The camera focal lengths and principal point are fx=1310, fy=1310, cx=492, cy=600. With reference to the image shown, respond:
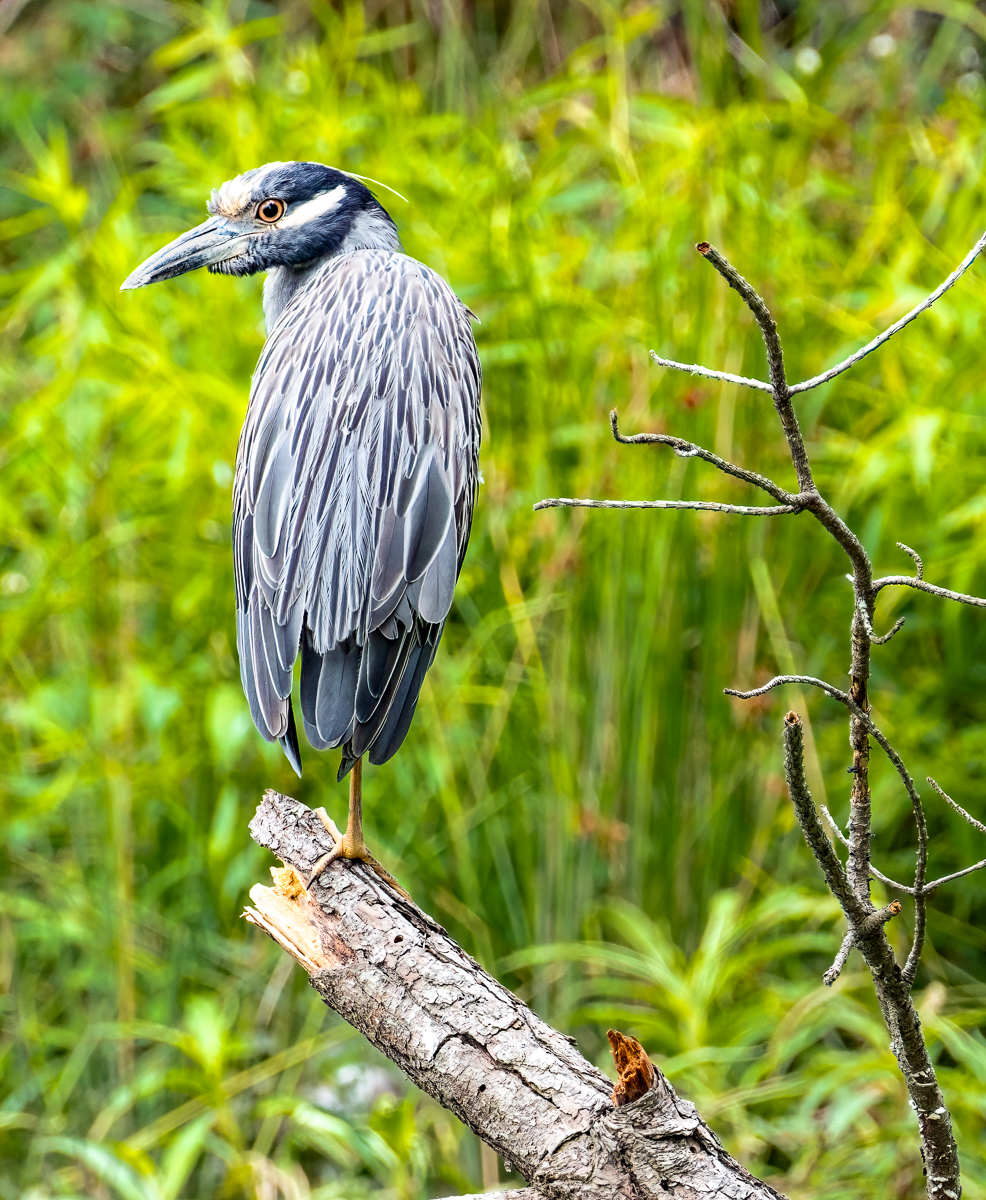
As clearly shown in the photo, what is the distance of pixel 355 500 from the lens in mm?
1818

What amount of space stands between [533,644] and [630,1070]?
1631 mm

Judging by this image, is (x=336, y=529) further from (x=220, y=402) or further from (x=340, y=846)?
(x=220, y=402)

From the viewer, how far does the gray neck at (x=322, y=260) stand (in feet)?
7.32

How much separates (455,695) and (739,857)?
2.31 ft

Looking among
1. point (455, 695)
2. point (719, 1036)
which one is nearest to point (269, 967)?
point (455, 695)

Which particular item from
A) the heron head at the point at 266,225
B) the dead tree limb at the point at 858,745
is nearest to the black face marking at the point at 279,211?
the heron head at the point at 266,225

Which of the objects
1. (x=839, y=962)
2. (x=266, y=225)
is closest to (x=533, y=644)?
(x=266, y=225)

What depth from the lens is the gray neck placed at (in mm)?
2230

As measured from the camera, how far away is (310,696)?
1.71 metres

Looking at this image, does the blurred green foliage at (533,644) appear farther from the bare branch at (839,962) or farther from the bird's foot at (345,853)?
the bare branch at (839,962)

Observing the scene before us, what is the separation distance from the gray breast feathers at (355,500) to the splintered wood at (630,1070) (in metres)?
0.57

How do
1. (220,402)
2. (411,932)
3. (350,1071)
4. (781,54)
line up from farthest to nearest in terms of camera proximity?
(781,54) → (350,1071) → (220,402) → (411,932)

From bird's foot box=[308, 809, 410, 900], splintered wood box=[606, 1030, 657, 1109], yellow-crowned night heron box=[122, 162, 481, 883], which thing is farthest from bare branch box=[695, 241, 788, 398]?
bird's foot box=[308, 809, 410, 900]

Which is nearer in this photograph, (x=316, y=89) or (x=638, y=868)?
(x=638, y=868)
